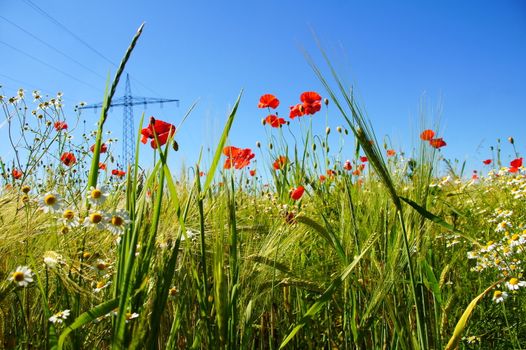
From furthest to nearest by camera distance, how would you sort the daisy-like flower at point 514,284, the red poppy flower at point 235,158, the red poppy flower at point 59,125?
the red poppy flower at point 59,125 < the daisy-like flower at point 514,284 < the red poppy flower at point 235,158

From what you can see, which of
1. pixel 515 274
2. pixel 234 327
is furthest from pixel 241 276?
pixel 515 274

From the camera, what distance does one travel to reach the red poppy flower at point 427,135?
1.02 metres

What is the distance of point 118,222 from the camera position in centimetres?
75

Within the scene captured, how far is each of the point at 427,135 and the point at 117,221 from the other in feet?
2.34

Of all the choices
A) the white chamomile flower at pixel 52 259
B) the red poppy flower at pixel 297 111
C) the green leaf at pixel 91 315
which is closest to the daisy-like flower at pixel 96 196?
the white chamomile flower at pixel 52 259

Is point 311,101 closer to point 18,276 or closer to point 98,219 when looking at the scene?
point 98,219

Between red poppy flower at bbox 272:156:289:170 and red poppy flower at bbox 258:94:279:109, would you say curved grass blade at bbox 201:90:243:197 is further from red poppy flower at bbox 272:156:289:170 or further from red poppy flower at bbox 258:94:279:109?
red poppy flower at bbox 258:94:279:109

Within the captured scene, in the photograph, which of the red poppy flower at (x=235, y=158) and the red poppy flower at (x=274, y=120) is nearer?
the red poppy flower at (x=235, y=158)

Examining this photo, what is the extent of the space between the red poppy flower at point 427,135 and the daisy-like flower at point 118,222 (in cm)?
67

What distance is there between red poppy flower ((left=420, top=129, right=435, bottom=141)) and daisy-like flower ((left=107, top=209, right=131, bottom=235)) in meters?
0.67

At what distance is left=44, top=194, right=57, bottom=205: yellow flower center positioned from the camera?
0.91 m

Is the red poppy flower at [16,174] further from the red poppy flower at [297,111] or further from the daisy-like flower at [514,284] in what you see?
the daisy-like flower at [514,284]

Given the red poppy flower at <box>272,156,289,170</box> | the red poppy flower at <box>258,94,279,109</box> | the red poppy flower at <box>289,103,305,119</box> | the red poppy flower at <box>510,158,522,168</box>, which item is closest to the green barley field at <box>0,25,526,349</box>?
the red poppy flower at <box>272,156,289,170</box>

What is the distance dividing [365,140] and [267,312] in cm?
83
